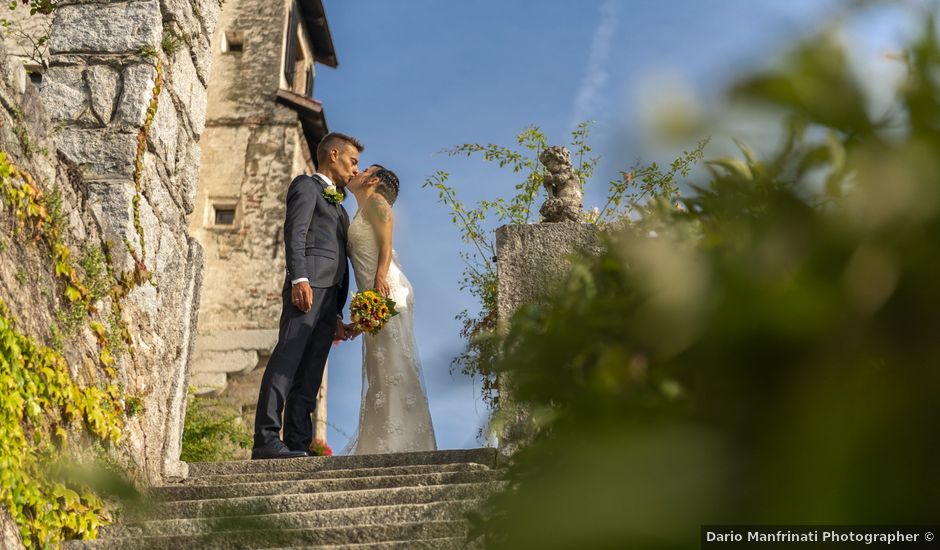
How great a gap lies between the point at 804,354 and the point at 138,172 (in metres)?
4.37

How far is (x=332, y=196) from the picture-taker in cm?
572

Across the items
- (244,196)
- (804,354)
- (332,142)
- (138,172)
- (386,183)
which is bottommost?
(804,354)

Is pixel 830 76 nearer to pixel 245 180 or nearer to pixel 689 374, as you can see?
pixel 689 374

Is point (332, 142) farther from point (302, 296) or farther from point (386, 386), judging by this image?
point (386, 386)

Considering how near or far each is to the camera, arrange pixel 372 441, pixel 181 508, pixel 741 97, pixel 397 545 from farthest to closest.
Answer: pixel 372 441
pixel 181 508
pixel 397 545
pixel 741 97

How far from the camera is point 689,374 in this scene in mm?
450

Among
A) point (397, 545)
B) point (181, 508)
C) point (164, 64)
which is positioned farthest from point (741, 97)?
point (164, 64)

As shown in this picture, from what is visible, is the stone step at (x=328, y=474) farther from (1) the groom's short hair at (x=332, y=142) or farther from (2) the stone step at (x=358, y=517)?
(1) the groom's short hair at (x=332, y=142)

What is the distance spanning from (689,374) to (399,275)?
6.10 m

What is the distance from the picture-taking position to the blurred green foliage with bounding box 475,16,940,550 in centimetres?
33

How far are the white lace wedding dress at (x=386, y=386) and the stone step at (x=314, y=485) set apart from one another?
2064 millimetres

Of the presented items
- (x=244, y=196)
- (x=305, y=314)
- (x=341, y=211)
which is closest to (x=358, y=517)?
(x=305, y=314)

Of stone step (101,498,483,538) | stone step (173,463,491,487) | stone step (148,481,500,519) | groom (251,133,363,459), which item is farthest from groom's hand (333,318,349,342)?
stone step (101,498,483,538)

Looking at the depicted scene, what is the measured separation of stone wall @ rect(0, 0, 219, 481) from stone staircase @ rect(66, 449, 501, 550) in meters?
0.38
